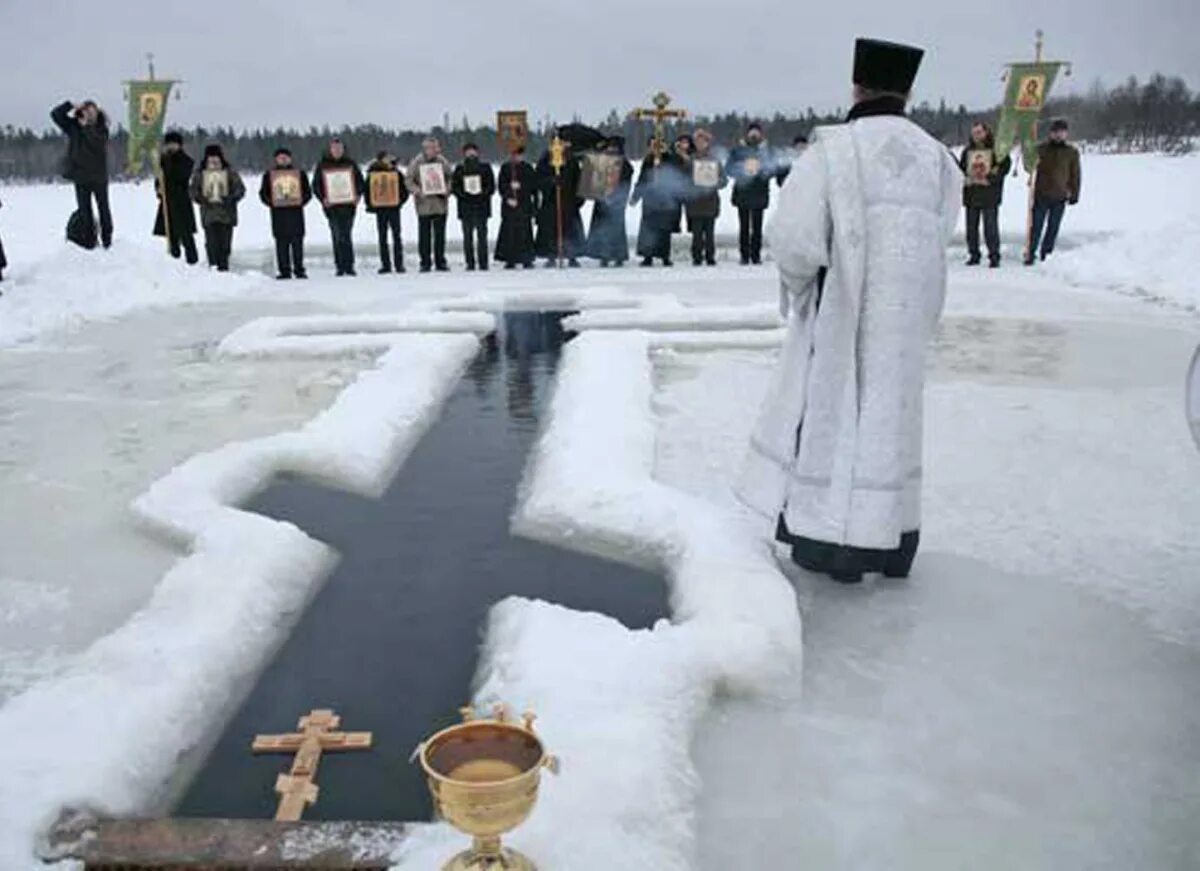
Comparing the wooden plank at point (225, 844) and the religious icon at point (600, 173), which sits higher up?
the religious icon at point (600, 173)

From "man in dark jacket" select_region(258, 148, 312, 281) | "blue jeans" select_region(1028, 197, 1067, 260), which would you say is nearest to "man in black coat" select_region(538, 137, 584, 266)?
"man in dark jacket" select_region(258, 148, 312, 281)

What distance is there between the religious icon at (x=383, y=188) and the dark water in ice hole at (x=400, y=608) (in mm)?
7683

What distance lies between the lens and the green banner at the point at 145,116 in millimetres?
12609

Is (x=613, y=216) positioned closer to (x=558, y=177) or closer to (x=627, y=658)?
(x=558, y=177)

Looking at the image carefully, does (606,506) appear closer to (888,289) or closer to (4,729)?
(888,289)

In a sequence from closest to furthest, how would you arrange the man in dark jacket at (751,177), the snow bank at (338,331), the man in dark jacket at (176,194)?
the snow bank at (338,331) → the man in dark jacket at (176,194) → the man in dark jacket at (751,177)

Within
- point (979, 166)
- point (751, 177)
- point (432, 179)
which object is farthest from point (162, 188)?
point (979, 166)

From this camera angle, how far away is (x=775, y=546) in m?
4.02

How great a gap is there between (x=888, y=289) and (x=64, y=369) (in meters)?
6.28

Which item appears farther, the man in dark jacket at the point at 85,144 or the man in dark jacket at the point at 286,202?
the man in dark jacket at the point at 286,202

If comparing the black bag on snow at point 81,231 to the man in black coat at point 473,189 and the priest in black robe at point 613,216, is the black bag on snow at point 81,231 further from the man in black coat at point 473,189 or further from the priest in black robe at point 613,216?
the priest in black robe at point 613,216

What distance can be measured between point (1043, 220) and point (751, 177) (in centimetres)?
373

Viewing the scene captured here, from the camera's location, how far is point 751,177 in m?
13.0

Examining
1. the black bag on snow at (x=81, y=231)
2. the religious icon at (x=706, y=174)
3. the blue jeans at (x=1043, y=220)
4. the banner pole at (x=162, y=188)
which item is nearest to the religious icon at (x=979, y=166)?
the blue jeans at (x=1043, y=220)
